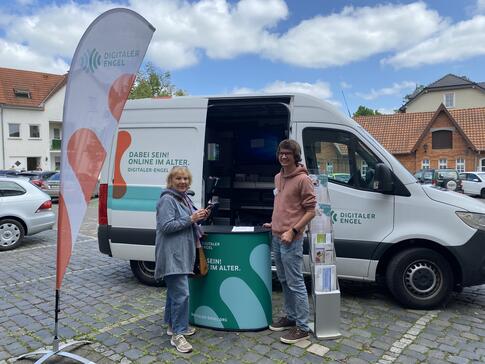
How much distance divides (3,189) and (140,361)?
683 cm

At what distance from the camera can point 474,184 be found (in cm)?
2439

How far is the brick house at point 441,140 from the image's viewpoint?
34531 mm

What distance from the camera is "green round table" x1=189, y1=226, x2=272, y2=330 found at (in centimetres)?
420

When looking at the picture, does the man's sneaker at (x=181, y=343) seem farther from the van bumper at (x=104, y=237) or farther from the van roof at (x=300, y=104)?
the van roof at (x=300, y=104)

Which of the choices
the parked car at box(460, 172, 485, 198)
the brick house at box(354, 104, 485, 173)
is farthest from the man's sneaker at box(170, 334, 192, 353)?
A: the brick house at box(354, 104, 485, 173)

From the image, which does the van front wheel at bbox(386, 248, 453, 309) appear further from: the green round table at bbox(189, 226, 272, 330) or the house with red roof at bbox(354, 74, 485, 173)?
the house with red roof at bbox(354, 74, 485, 173)

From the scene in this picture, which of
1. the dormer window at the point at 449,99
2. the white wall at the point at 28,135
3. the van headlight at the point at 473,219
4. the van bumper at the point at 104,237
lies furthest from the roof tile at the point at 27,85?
the dormer window at the point at 449,99

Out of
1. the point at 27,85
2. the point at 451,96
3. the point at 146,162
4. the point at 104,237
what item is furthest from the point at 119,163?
the point at 451,96

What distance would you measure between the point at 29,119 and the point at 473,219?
4160 cm

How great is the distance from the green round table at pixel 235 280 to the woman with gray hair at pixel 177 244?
1.07 feet

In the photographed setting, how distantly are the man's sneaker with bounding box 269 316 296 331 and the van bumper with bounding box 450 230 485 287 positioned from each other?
2.04 meters

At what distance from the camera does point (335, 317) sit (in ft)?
13.7

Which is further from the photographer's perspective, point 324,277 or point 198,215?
point 324,277

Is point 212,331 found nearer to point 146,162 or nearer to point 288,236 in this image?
point 288,236
